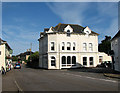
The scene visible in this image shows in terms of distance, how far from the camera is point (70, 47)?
37.8 m

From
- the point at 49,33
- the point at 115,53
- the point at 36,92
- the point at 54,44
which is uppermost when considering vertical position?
the point at 49,33

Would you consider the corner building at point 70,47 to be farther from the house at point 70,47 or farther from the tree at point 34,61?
the tree at point 34,61

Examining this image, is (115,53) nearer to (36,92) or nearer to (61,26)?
(61,26)

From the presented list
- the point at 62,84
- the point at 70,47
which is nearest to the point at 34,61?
the point at 70,47

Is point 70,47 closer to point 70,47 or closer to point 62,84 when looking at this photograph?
point 70,47

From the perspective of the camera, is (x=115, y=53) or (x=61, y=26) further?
(x=61, y=26)

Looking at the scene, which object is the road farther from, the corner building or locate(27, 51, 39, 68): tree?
locate(27, 51, 39, 68): tree

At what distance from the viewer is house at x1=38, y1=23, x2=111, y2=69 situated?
121 feet

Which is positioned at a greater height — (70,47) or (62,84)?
(70,47)

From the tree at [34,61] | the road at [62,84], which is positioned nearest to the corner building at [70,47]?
the tree at [34,61]

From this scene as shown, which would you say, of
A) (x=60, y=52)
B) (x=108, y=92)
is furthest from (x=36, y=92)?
(x=60, y=52)

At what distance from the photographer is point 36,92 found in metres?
9.60

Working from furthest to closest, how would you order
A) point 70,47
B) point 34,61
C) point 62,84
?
point 34,61
point 70,47
point 62,84

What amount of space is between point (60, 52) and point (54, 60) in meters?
2.38
